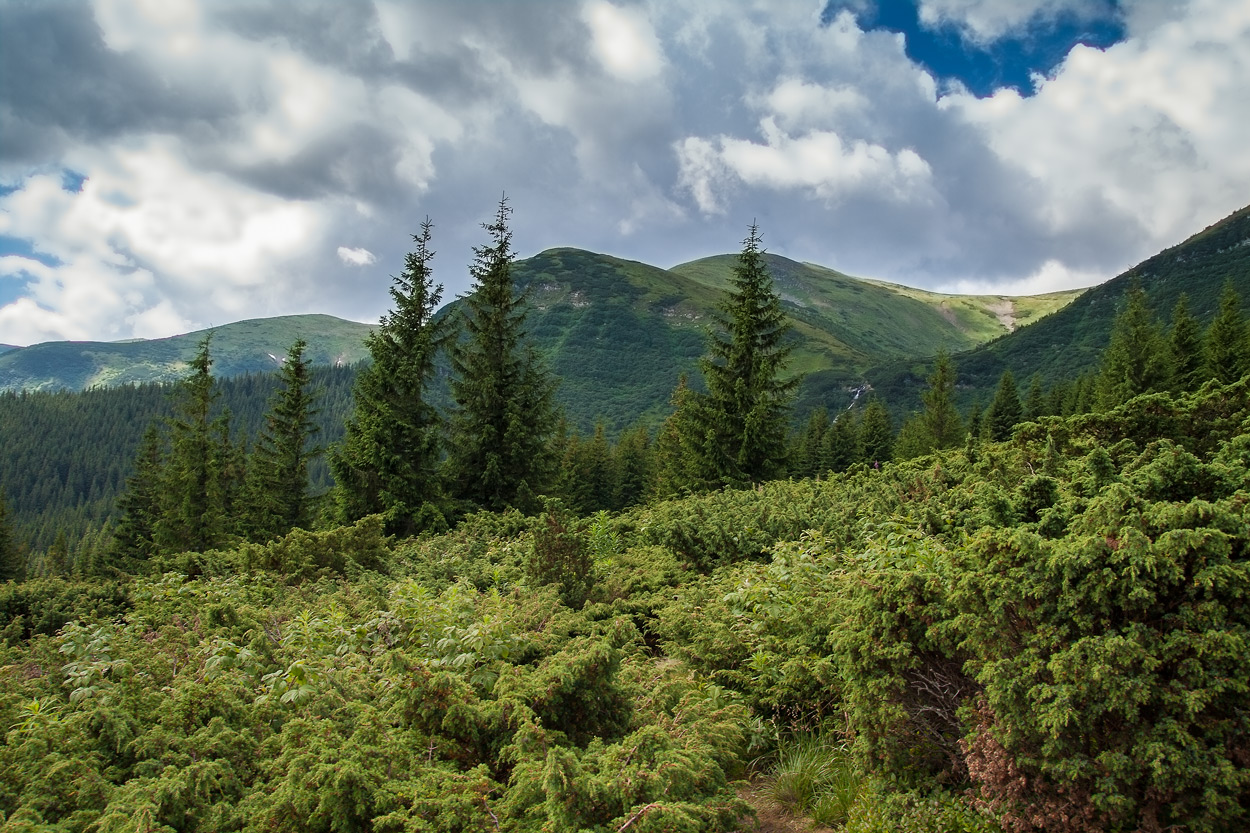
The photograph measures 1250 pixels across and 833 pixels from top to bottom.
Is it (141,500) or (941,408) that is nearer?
(141,500)

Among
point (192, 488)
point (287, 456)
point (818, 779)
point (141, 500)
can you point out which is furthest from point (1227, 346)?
point (141, 500)

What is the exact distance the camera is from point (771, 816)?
4.28 meters

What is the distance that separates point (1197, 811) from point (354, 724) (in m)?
4.29

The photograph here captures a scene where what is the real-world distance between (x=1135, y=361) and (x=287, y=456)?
4914cm

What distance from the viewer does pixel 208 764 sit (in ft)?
11.6

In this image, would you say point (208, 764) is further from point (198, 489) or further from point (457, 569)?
point (198, 489)

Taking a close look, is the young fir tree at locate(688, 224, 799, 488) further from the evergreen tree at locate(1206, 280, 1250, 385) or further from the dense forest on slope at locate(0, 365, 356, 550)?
the dense forest on slope at locate(0, 365, 356, 550)

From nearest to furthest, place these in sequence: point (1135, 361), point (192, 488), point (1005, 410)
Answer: point (192, 488) → point (1135, 361) → point (1005, 410)

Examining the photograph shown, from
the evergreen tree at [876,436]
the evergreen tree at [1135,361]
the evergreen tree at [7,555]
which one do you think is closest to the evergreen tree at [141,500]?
the evergreen tree at [7,555]

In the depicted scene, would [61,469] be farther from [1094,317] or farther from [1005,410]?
[1094,317]

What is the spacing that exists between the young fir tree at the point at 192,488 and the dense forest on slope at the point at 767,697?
81.3ft

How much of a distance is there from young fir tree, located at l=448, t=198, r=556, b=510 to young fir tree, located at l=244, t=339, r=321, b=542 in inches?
415

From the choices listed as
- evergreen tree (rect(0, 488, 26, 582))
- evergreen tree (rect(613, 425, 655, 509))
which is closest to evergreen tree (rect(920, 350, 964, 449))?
evergreen tree (rect(613, 425, 655, 509))

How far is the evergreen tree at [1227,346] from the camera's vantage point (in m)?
33.4
